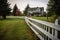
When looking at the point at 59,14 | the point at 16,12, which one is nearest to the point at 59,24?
the point at 59,14

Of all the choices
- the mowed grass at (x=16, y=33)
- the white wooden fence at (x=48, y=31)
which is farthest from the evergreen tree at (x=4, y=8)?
the white wooden fence at (x=48, y=31)

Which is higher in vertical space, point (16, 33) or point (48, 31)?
point (48, 31)

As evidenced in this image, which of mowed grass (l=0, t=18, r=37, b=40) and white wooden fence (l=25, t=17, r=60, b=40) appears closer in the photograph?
white wooden fence (l=25, t=17, r=60, b=40)

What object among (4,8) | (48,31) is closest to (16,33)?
(48,31)

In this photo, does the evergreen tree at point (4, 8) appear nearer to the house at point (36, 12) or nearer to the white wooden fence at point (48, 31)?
the white wooden fence at point (48, 31)

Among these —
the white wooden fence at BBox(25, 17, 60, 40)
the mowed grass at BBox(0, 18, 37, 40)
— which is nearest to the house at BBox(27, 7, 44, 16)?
the mowed grass at BBox(0, 18, 37, 40)

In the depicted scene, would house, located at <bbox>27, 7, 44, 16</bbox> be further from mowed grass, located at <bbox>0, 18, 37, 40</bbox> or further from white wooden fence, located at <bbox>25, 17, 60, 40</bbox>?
white wooden fence, located at <bbox>25, 17, 60, 40</bbox>

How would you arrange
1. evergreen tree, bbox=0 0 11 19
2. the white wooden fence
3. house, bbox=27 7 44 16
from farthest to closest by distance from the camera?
1. house, bbox=27 7 44 16
2. evergreen tree, bbox=0 0 11 19
3. the white wooden fence

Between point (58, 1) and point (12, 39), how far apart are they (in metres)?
23.2

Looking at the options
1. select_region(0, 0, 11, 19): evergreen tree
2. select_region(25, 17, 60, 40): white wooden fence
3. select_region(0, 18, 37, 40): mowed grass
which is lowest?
select_region(0, 18, 37, 40): mowed grass

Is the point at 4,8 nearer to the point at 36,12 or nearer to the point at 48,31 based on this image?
the point at 48,31

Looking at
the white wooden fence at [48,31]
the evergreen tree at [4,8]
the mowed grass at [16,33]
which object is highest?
the evergreen tree at [4,8]

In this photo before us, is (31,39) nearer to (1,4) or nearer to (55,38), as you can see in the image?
(55,38)

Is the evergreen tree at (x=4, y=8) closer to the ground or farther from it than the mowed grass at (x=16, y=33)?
farther from it
